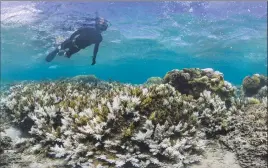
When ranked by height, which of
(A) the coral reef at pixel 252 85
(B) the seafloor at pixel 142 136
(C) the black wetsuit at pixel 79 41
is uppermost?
(C) the black wetsuit at pixel 79 41

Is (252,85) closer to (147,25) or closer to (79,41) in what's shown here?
(79,41)

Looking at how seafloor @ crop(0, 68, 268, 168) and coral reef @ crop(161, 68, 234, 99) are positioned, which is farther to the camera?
coral reef @ crop(161, 68, 234, 99)

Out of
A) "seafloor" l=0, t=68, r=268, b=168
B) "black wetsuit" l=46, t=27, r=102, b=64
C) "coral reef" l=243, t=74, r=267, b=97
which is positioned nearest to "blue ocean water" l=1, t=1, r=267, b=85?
"black wetsuit" l=46, t=27, r=102, b=64

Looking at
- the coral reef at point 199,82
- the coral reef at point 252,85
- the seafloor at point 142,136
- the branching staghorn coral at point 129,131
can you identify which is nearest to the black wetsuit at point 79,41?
the coral reef at point 199,82

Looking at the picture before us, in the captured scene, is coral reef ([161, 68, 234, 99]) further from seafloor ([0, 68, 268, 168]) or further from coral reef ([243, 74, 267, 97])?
coral reef ([243, 74, 267, 97])

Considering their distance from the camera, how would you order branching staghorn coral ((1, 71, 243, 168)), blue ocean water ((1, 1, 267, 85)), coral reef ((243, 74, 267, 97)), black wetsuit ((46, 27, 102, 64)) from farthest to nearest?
blue ocean water ((1, 1, 267, 85))
coral reef ((243, 74, 267, 97))
black wetsuit ((46, 27, 102, 64))
branching staghorn coral ((1, 71, 243, 168))

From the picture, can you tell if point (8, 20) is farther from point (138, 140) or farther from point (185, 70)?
point (138, 140)

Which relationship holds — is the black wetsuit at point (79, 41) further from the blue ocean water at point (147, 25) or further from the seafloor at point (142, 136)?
the seafloor at point (142, 136)

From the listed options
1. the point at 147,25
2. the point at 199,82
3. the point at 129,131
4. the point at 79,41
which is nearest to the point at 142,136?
the point at 129,131

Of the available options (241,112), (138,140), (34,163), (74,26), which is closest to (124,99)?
(138,140)

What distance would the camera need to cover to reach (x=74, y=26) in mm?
27578

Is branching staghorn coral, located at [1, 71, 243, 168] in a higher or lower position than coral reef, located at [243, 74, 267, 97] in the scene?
lower

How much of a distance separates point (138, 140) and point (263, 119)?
3582 mm

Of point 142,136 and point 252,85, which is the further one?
point 252,85
